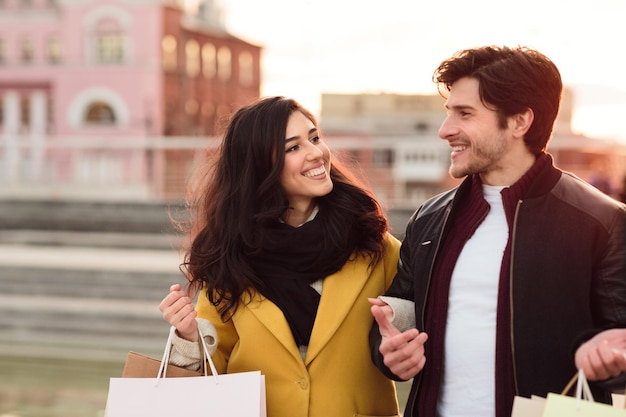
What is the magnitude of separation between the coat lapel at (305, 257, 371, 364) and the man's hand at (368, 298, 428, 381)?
232 millimetres

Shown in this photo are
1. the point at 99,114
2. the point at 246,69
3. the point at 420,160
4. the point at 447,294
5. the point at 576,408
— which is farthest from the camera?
the point at 246,69

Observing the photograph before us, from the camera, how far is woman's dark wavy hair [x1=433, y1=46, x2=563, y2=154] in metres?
2.04

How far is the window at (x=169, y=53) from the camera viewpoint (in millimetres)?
33969

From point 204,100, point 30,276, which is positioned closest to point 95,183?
point 30,276

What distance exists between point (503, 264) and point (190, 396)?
2.43 ft

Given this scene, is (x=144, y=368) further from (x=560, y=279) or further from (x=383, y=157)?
(x=383, y=157)

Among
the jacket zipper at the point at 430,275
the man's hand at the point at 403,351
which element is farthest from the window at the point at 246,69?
the man's hand at the point at 403,351

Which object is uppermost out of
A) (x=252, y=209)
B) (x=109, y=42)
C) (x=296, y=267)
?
(x=109, y=42)

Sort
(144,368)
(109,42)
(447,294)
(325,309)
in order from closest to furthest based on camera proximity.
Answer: (447,294)
(144,368)
(325,309)
(109,42)

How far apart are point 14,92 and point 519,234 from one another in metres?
32.7

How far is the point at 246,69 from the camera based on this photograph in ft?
134

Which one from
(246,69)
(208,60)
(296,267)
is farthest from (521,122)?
(246,69)

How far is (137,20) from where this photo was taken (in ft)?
106

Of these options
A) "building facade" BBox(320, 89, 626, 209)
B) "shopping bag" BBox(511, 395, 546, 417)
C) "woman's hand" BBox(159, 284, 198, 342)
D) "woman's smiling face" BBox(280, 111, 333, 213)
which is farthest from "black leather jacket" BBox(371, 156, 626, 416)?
"woman's hand" BBox(159, 284, 198, 342)
